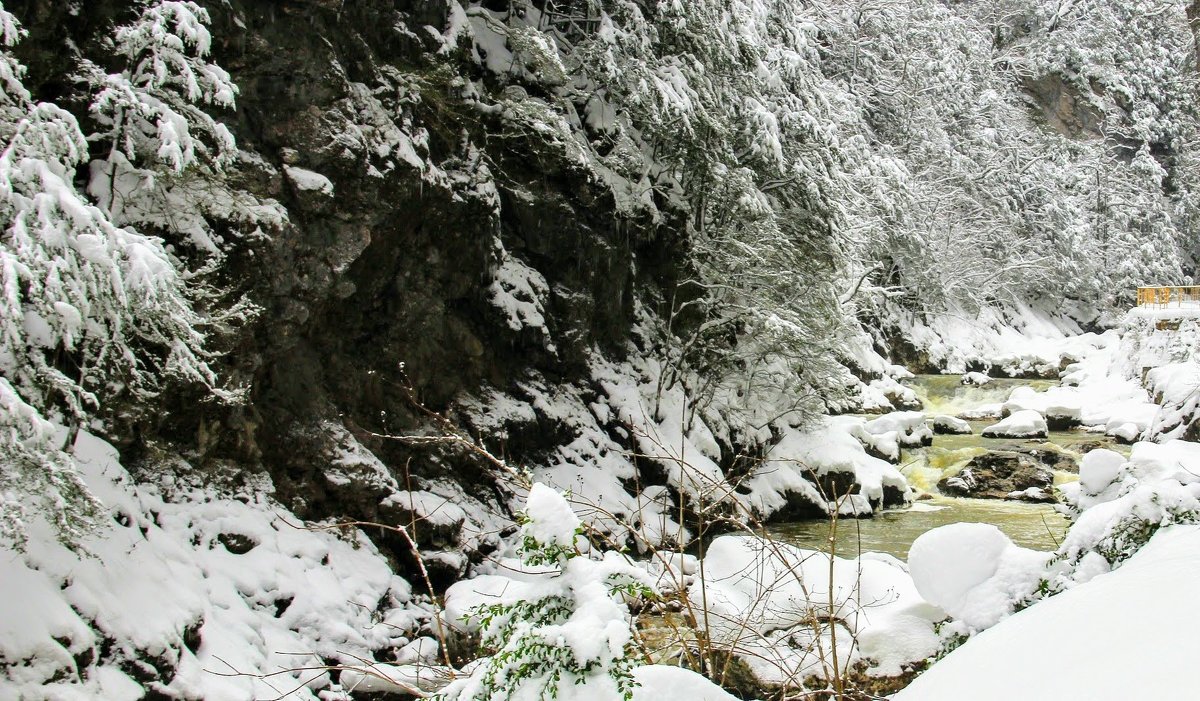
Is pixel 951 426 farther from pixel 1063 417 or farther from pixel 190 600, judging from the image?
pixel 190 600

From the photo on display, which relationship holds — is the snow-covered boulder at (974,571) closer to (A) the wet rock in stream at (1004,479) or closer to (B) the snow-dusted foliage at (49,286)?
(B) the snow-dusted foliage at (49,286)

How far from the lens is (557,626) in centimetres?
233

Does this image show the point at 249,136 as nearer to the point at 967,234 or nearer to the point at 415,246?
the point at 415,246

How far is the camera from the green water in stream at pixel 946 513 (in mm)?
11266

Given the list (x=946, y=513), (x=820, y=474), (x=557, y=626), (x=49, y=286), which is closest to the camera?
(x=557, y=626)

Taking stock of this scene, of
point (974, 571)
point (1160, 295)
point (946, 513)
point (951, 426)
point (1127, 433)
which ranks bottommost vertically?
point (951, 426)

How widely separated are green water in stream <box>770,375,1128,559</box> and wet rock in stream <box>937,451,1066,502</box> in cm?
24

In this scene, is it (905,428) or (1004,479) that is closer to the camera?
(1004,479)

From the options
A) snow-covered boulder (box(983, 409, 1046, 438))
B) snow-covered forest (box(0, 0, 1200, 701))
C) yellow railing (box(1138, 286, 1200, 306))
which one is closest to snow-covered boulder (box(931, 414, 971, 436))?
snow-covered forest (box(0, 0, 1200, 701))

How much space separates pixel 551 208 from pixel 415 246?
299cm

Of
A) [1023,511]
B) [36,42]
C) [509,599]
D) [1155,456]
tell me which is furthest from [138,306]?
[1023,511]

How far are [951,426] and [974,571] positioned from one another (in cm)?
1551

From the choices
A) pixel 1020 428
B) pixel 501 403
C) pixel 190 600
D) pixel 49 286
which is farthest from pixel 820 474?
pixel 49 286

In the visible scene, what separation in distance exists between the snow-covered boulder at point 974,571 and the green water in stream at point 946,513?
2.60 m
